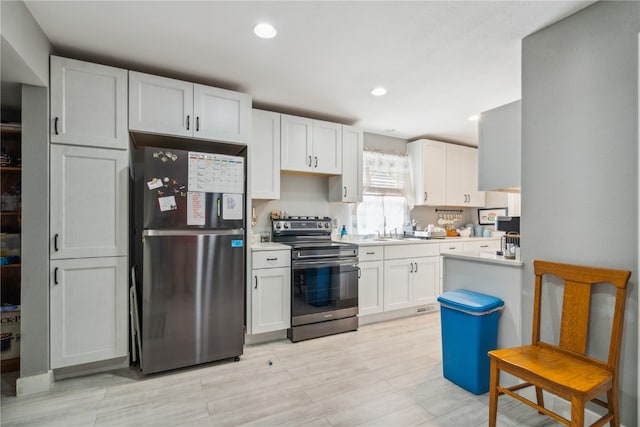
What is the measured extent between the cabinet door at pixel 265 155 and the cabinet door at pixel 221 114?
333mm

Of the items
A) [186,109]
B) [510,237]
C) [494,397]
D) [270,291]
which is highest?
[186,109]

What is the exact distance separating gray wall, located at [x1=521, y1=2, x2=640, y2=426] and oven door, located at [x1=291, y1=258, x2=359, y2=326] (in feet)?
5.52

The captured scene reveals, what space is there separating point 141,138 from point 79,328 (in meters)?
1.60

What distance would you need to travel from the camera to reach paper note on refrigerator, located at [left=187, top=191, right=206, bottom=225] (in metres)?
2.49

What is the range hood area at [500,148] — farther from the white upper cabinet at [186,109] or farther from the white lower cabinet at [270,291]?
the white upper cabinet at [186,109]

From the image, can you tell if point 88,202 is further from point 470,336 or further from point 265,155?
point 470,336

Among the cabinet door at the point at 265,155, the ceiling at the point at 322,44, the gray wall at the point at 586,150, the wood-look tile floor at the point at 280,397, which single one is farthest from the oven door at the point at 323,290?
the ceiling at the point at 322,44

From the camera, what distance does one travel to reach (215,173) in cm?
261

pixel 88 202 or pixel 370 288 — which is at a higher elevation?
pixel 88 202

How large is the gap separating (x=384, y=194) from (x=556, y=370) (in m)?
3.18

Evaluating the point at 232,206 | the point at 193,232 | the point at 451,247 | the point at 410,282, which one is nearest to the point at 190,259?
the point at 193,232

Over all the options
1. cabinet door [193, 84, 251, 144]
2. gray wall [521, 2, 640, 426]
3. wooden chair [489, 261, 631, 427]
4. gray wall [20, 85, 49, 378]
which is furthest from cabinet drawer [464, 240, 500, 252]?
gray wall [20, 85, 49, 378]

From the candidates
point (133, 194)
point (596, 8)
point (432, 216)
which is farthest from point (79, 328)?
point (432, 216)

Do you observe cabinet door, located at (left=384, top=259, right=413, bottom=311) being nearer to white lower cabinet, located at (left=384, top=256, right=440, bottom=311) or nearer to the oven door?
white lower cabinet, located at (left=384, top=256, right=440, bottom=311)
